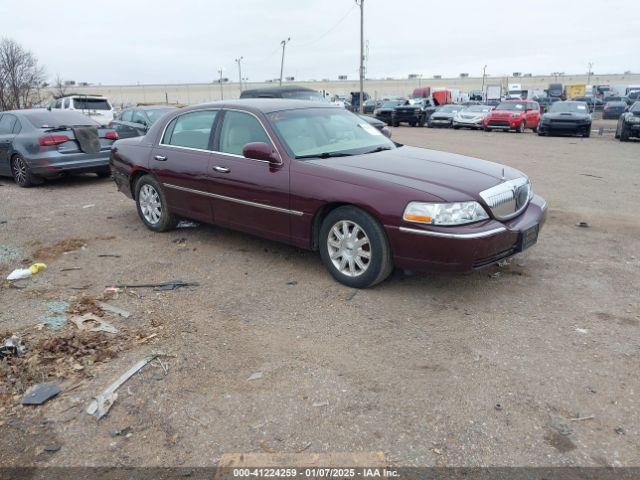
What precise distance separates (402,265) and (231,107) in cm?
262

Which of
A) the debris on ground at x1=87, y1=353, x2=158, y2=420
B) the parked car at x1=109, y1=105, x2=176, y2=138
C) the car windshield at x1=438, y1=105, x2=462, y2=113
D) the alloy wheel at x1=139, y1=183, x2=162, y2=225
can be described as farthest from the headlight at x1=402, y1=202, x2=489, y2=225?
the car windshield at x1=438, y1=105, x2=462, y2=113

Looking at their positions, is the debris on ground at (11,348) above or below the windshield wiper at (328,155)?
below

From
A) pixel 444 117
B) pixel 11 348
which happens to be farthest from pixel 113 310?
pixel 444 117

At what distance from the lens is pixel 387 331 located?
381cm

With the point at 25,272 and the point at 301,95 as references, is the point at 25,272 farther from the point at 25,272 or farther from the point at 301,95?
the point at 301,95

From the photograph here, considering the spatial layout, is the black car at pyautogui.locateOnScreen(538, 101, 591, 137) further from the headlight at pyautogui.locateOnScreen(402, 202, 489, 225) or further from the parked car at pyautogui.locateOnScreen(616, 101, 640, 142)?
the headlight at pyautogui.locateOnScreen(402, 202, 489, 225)

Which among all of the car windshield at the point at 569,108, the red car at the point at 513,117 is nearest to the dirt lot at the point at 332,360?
the car windshield at the point at 569,108

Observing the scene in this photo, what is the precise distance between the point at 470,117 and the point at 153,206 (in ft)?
76.0

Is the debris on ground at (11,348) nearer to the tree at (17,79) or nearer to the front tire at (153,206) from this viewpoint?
the front tire at (153,206)

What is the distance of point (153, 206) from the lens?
6.46 metres

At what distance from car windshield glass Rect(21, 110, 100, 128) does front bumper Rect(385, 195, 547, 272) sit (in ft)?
25.6

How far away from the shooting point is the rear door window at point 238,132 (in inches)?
204

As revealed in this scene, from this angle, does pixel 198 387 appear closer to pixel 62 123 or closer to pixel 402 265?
pixel 402 265

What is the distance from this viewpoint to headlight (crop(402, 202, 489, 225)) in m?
4.04
